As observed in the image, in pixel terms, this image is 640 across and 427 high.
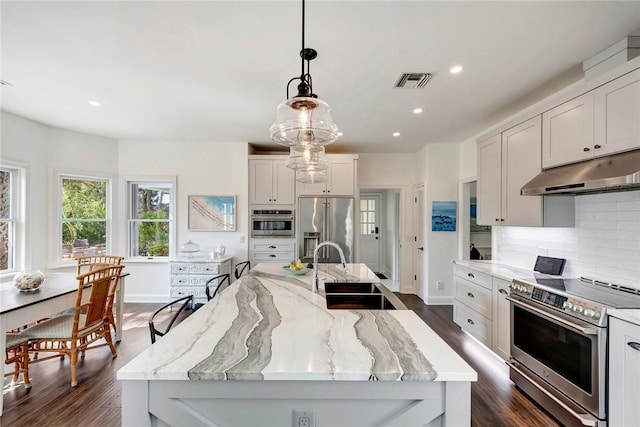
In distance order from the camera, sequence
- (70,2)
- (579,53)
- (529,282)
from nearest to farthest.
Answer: (70,2) < (579,53) < (529,282)

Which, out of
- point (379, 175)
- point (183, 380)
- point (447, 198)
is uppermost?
point (379, 175)

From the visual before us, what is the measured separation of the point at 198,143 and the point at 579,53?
475cm

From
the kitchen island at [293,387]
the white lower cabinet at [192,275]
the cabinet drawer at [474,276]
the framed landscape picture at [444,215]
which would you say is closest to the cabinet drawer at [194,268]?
the white lower cabinet at [192,275]

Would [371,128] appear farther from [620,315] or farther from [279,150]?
[620,315]

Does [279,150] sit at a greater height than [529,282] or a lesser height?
greater

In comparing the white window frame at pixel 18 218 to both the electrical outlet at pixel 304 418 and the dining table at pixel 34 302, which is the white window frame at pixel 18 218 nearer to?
the dining table at pixel 34 302

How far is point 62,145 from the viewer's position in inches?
160

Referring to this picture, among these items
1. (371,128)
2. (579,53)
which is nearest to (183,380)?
(579,53)

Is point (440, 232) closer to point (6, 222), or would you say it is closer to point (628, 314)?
point (628, 314)

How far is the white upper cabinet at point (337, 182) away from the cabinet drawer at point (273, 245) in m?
0.85

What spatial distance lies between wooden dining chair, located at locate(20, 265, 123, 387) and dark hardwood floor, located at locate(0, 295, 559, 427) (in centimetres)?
16

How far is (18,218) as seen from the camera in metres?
3.63

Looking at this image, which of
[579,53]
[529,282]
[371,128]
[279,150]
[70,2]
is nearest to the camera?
[70,2]

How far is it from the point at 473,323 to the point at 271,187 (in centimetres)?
340
